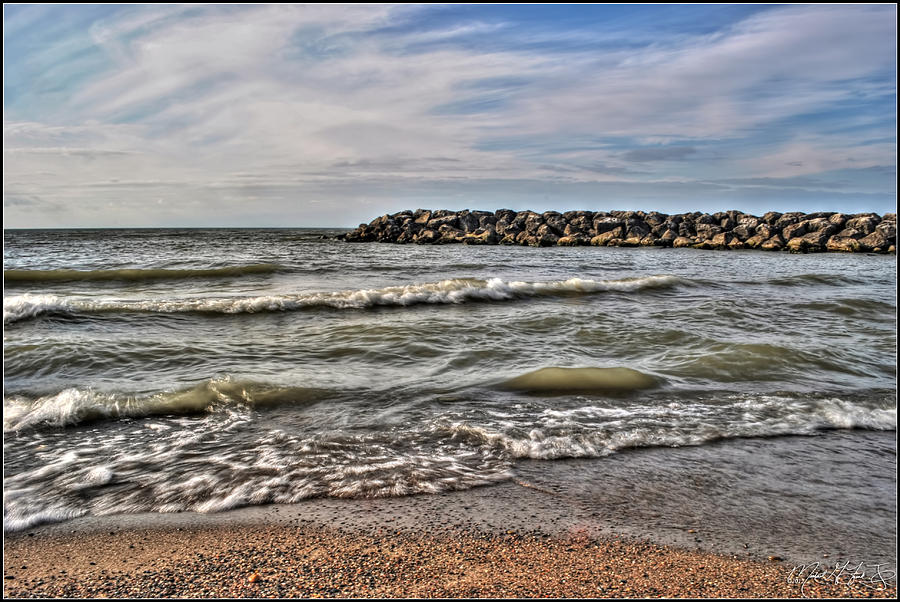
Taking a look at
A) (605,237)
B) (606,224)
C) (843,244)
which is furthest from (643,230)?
(843,244)

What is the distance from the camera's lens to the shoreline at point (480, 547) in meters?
2.48

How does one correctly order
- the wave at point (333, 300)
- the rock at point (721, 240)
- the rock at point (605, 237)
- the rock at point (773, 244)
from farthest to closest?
the rock at point (605, 237) < the rock at point (721, 240) < the rock at point (773, 244) < the wave at point (333, 300)

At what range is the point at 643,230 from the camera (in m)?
41.6

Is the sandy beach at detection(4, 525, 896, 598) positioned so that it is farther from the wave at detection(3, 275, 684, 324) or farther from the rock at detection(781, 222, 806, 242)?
the rock at detection(781, 222, 806, 242)

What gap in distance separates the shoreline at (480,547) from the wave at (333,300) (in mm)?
8662

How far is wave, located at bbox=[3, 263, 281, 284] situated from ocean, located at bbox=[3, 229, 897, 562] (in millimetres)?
6564

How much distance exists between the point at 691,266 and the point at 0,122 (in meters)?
23.9

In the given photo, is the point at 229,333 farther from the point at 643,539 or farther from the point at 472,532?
the point at 643,539

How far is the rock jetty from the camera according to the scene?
35.0 m

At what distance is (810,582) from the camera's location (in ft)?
8.36

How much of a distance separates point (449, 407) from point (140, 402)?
312 centimetres

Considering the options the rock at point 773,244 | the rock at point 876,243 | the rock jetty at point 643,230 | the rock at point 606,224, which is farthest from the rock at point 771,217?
the rock at point 606,224

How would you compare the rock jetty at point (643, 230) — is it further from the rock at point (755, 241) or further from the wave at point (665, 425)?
the wave at point (665, 425)

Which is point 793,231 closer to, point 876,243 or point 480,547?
point 876,243
